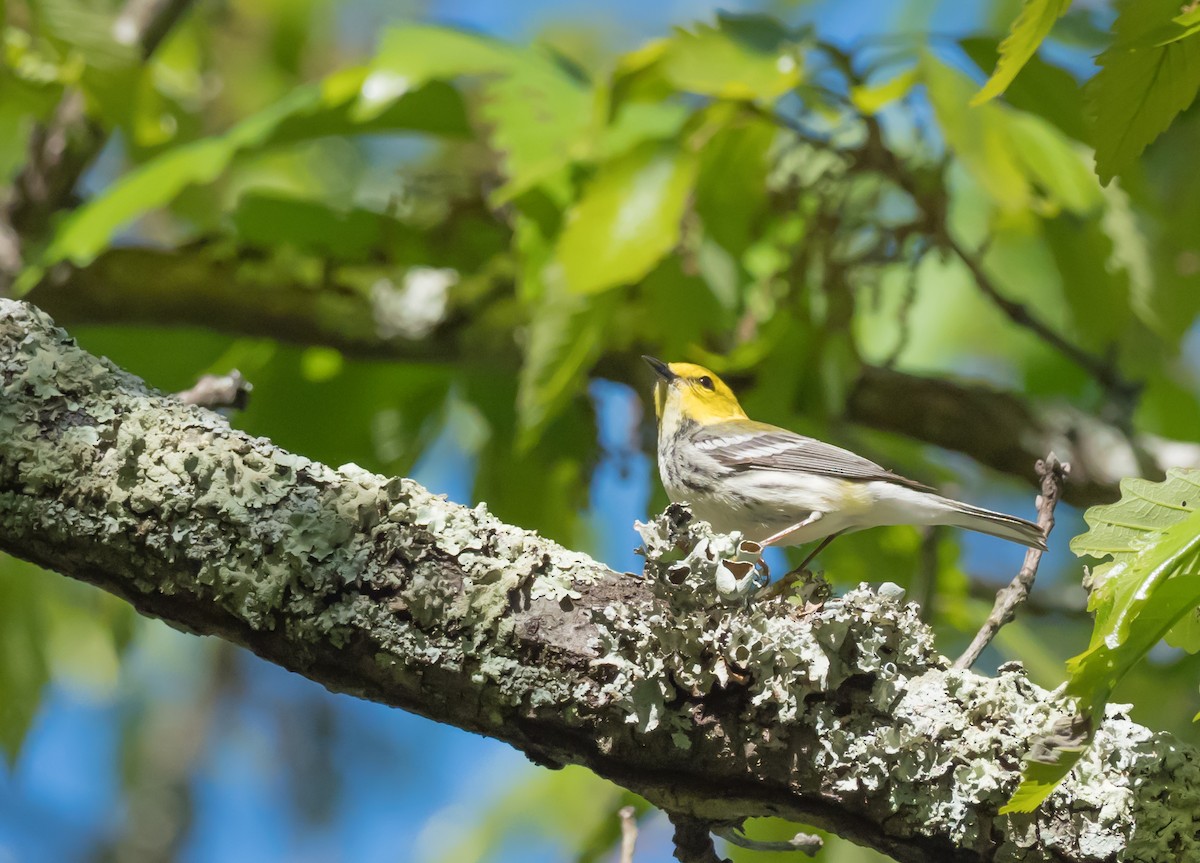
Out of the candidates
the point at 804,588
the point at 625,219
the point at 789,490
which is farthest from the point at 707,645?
the point at 789,490

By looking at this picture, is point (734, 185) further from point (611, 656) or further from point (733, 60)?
point (611, 656)

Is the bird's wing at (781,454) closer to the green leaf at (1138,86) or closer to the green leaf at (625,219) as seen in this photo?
the green leaf at (625,219)

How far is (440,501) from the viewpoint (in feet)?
5.73

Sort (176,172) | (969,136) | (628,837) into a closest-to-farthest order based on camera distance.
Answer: (628,837) → (969,136) → (176,172)

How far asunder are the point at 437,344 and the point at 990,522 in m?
1.86

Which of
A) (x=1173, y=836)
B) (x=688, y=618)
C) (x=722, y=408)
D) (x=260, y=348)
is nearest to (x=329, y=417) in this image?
(x=260, y=348)

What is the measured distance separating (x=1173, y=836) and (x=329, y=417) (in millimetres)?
2707

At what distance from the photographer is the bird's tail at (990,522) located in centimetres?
263

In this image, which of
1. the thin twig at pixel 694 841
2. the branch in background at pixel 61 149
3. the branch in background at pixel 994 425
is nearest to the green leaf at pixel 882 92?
the branch in background at pixel 994 425

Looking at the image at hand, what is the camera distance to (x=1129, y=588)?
125 centimetres

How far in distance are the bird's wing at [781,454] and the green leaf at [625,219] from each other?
2.54 feet

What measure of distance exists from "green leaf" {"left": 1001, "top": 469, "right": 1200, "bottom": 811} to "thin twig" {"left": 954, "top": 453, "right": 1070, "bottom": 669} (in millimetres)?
405

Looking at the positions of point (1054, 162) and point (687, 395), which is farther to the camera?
point (687, 395)

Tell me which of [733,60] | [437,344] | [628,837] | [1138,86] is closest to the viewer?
[1138,86]
